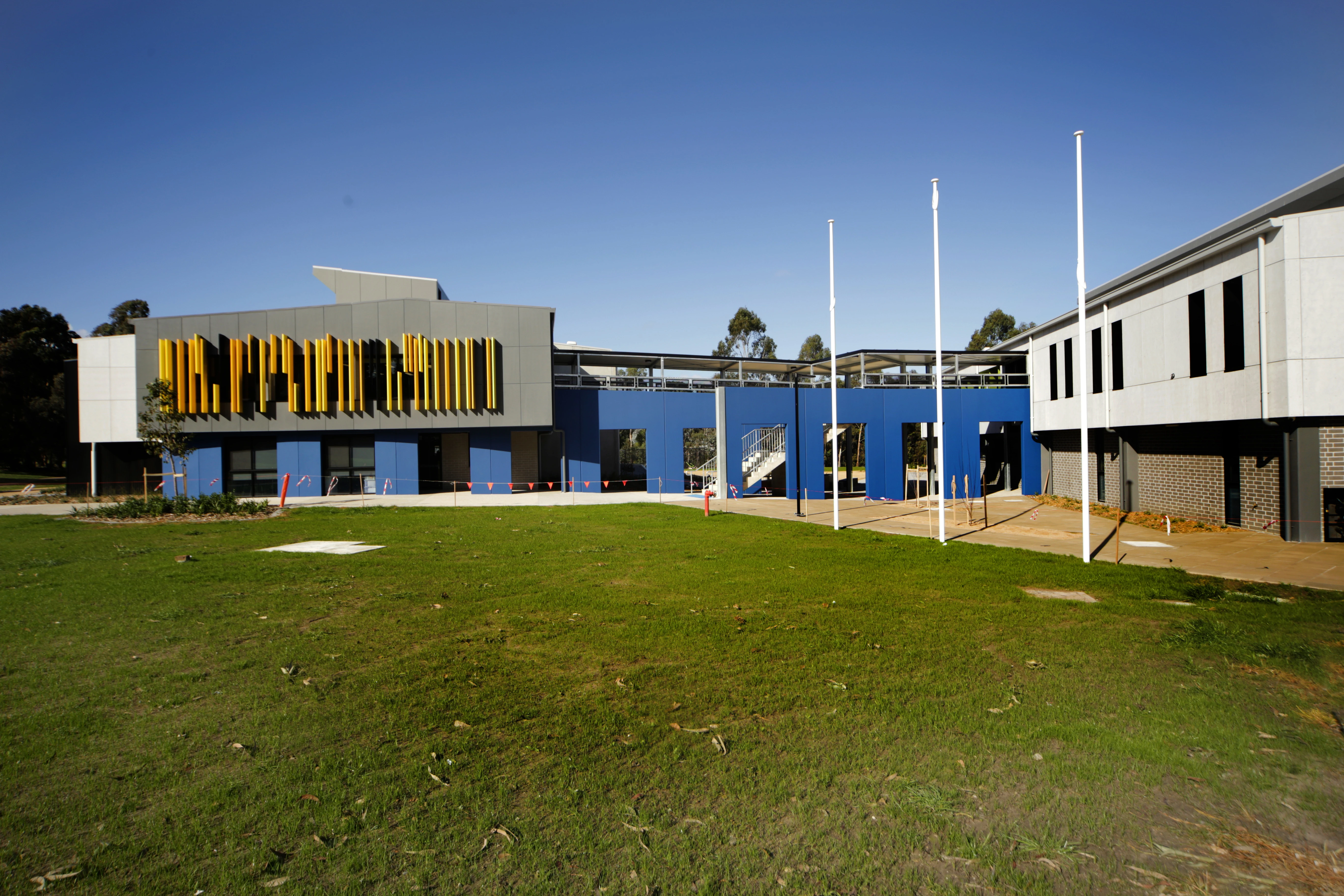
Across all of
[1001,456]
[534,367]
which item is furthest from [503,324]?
[1001,456]

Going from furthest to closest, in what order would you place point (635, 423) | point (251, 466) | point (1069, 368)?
1. point (251, 466)
2. point (635, 423)
3. point (1069, 368)

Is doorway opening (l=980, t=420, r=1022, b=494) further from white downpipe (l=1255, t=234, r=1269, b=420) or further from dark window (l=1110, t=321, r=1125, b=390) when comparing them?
white downpipe (l=1255, t=234, r=1269, b=420)

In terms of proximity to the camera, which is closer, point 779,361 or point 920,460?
point 779,361

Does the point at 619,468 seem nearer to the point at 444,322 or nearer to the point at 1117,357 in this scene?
the point at 444,322

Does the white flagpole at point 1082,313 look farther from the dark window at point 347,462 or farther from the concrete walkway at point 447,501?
the dark window at point 347,462

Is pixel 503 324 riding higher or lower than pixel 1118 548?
higher

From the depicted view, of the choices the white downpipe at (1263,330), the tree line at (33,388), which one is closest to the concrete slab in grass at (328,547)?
the white downpipe at (1263,330)

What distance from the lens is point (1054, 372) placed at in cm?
2781

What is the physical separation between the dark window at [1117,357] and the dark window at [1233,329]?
4832 mm

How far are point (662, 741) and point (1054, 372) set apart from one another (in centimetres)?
2875

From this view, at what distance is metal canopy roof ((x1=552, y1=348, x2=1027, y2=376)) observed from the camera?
Result: 30812 millimetres

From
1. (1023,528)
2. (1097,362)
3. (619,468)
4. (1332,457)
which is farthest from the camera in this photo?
(619,468)

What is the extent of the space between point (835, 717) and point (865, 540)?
10900 mm

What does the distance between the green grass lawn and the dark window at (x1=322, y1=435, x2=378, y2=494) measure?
21570 millimetres
